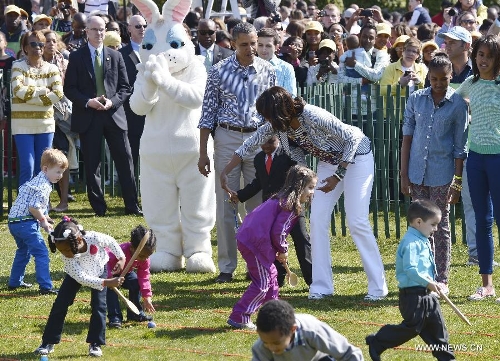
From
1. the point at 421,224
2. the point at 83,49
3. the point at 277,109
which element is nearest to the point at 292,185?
the point at 277,109

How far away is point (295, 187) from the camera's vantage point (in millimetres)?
8273

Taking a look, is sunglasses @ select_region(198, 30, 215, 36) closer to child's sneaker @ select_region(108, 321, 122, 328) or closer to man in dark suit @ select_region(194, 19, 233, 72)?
man in dark suit @ select_region(194, 19, 233, 72)

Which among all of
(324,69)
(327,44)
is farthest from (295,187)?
(327,44)

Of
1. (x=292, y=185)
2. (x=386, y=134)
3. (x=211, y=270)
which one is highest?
(x=292, y=185)

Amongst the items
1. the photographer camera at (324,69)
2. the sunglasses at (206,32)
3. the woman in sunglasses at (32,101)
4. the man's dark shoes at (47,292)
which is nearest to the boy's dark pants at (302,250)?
the man's dark shoes at (47,292)

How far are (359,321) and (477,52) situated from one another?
2266 mm

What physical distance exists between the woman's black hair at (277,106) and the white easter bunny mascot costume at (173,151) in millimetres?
1724

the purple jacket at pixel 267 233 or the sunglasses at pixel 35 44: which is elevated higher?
the sunglasses at pixel 35 44

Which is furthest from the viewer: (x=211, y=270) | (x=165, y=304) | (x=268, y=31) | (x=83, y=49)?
(x=83, y=49)

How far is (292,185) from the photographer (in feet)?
27.2

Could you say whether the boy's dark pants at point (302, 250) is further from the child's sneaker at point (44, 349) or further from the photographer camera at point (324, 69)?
the photographer camera at point (324, 69)

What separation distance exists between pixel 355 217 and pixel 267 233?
1.19 metres

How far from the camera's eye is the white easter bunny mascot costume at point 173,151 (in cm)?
1044

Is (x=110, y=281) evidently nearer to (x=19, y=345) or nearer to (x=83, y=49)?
(x=19, y=345)
